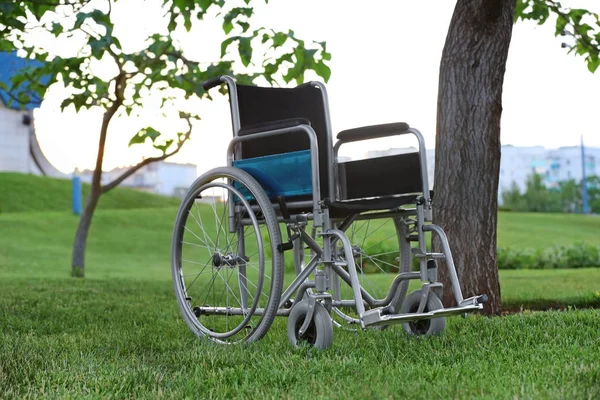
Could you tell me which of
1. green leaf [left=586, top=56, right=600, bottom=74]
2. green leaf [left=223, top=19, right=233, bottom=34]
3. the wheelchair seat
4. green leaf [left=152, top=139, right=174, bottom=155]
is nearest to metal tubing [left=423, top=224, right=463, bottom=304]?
the wheelchair seat

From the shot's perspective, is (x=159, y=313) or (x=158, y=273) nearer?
(x=159, y=313)

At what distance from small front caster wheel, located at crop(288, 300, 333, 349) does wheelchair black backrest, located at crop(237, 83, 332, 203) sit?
0.63 meters

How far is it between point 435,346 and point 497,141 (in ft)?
4.86

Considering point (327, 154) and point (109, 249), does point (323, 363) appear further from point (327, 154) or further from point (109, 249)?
point (109, 249)

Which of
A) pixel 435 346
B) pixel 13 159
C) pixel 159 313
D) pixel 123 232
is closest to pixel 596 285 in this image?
pixel 159 313

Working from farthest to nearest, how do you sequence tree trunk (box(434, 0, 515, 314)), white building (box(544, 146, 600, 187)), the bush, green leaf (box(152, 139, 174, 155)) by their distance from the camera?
white building (box(544, 146, 600, 187))
the bush
green leaf (box(152, 139, 174, 155))
tree trunk (box(434, 0, 515, 314))

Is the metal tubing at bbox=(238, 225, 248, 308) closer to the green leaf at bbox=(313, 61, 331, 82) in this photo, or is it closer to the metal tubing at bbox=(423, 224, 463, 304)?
the metal tubing at bbox=(423, 224, 463, 304)

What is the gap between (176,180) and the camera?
28.4 metres

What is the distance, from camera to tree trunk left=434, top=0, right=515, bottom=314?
3471 millimetres

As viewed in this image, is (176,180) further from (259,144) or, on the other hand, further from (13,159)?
(259,144)

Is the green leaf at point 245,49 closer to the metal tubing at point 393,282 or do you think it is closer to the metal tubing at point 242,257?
the metal tubing at point 242,257

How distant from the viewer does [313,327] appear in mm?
2439

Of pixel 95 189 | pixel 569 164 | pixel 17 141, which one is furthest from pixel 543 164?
pixel 95 189

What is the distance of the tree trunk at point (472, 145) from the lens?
11.4 ft
